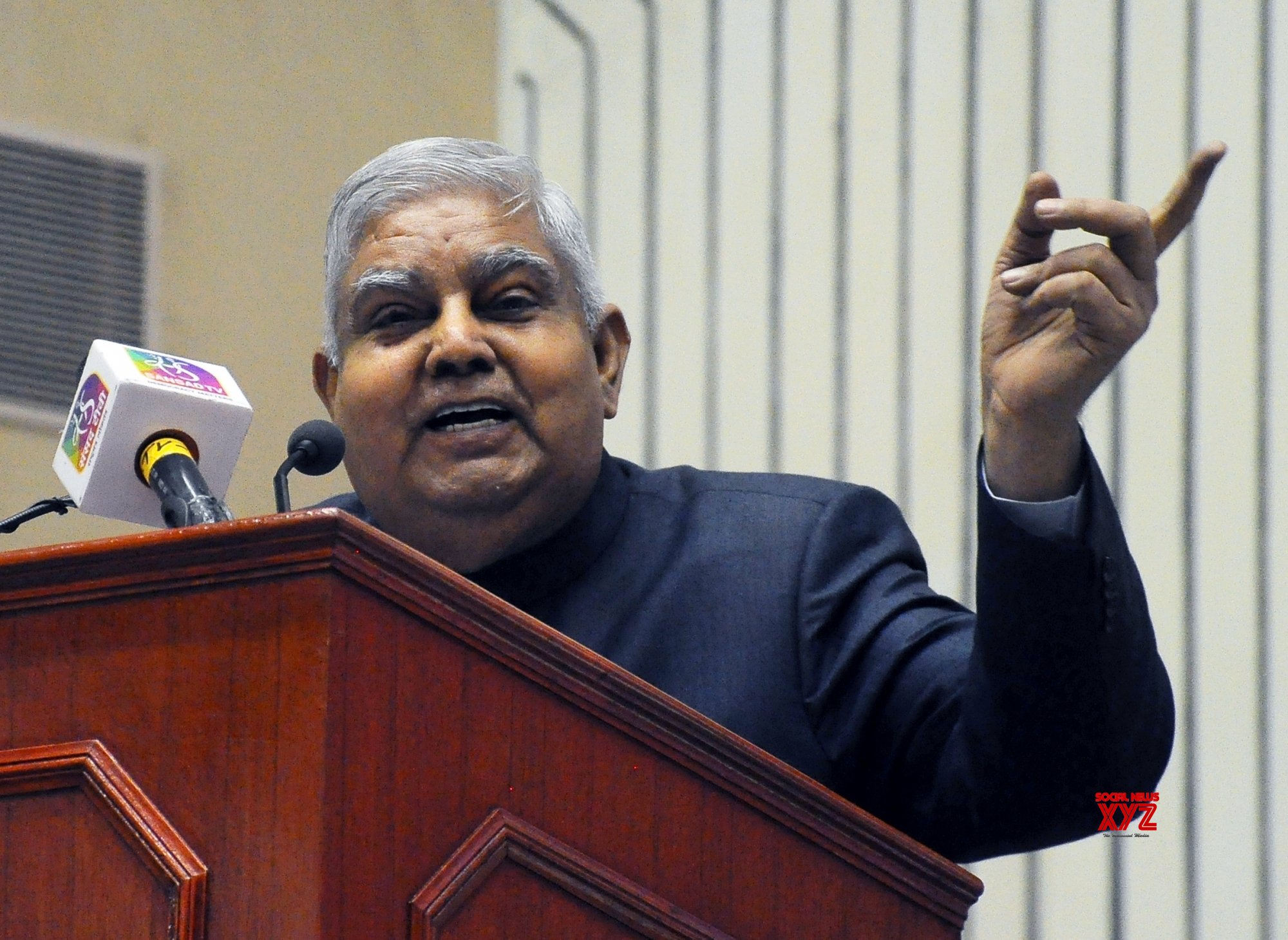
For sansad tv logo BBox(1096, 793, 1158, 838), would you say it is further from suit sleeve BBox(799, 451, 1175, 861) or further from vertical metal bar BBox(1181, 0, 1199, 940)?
vertical metal bar BBox(1181, 0, 1199, 940)

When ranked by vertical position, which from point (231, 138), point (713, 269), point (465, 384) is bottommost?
point (465, 384)

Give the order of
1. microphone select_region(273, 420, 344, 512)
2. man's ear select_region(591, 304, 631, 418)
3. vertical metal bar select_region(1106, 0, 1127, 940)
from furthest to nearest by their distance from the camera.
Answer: vertical metal bar select_region(1106, 0, 1127, 940)
man's ear select_region(591, 304, 631, 418)
microphone select_region(273, 420, 344, 512)

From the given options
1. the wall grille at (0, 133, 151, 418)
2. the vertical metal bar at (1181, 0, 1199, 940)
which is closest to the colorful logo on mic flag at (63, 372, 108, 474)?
the vertical metal bar at (1181, 0, 1199, 940)

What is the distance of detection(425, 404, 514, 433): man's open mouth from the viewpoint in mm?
2227

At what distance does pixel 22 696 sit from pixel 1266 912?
99.4 inches

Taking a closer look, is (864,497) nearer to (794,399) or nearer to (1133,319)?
(1133,319)

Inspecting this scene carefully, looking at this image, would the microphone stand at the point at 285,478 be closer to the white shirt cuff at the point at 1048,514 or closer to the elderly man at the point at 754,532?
the elderly man at the point at 754,532

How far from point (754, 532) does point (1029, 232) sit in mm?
665

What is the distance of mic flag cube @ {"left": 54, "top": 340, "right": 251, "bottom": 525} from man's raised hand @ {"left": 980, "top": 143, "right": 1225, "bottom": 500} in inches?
23.0

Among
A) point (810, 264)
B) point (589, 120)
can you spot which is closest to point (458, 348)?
point (810, 264)

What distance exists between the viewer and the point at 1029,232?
168 cm

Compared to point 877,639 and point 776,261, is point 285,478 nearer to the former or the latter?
point 877,639

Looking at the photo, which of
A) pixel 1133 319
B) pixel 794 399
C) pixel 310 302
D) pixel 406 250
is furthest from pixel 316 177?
pixel 1133 319

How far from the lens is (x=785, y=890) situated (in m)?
1.48
